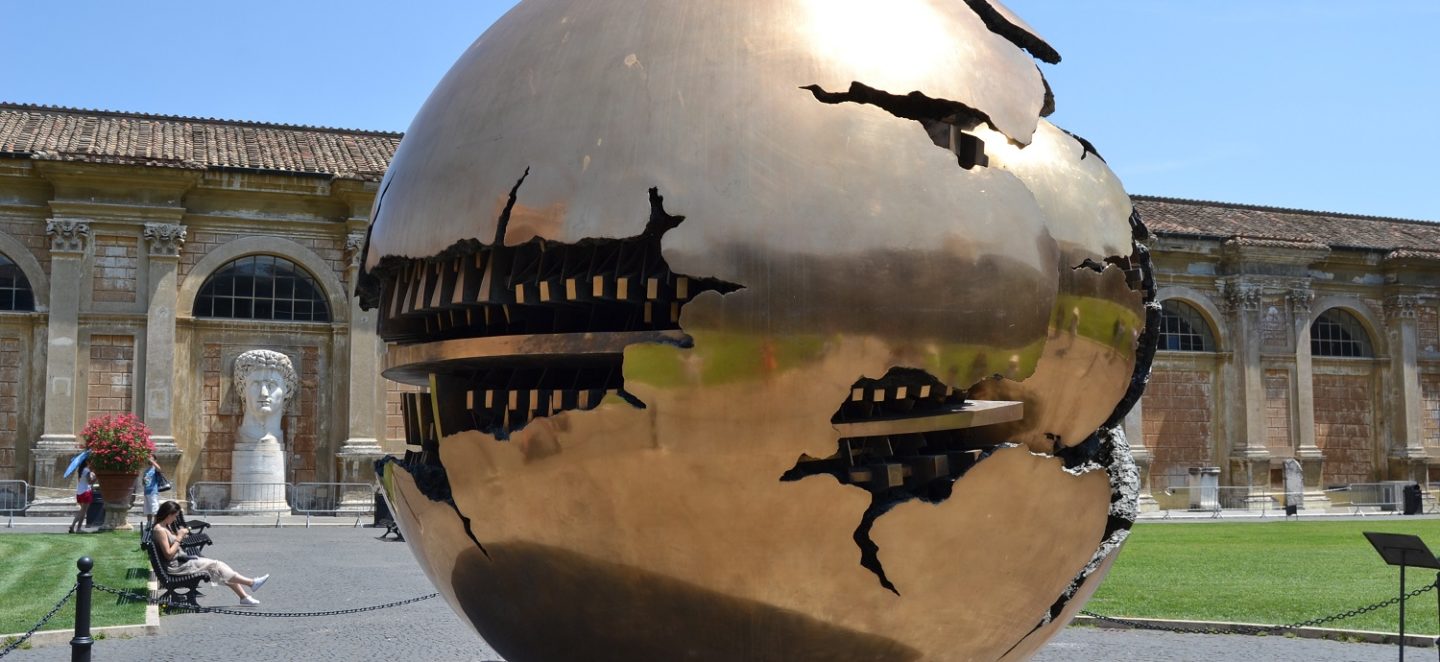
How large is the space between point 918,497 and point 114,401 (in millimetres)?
27400

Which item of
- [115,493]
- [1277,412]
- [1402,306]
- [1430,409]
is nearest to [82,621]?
[115,493]

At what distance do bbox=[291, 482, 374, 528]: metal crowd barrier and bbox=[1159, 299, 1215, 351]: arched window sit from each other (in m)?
22.3

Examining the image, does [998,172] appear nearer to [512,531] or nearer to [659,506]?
[659,506]

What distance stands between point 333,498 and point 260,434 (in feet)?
6.77

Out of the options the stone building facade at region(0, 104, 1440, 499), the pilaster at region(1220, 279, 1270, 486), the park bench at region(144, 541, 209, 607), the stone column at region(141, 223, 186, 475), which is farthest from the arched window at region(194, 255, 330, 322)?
the pilaster at region(1220, 279, 1270, 486)

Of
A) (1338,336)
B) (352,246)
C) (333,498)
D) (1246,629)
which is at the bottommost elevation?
(333,498)

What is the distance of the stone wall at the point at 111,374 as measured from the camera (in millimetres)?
27469

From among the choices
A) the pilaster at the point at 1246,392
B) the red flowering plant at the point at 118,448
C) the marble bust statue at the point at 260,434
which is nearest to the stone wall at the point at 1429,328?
the pilaster at the point at 1246,392

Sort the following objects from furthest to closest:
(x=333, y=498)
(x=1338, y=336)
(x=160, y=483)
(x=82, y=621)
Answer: (x=1338, y=336) → (x=333, y=498) → (x=160, y=483) → (x=82, y=621)

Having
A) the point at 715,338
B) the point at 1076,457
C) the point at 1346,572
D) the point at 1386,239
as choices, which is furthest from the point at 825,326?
the point at 1386,239

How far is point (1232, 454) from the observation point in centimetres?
3725

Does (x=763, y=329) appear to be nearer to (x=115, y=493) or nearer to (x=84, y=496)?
(x=84, y=496)

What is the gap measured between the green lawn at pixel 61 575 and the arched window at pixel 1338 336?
1310 inches

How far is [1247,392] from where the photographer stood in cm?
3719
